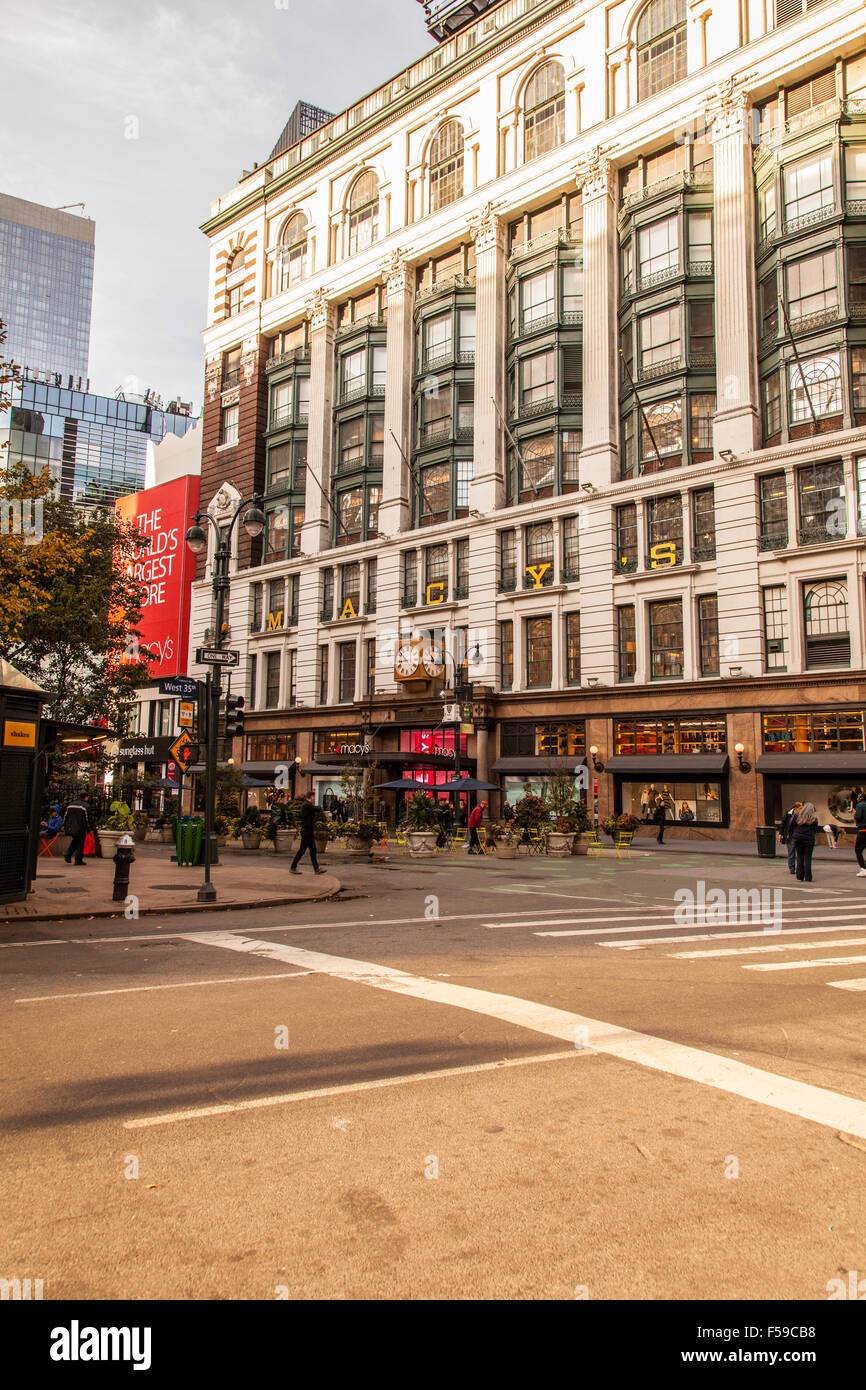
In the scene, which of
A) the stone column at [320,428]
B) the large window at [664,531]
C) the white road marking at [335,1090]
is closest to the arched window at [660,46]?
the large window at [664,531]

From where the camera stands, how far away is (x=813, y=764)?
109 ft

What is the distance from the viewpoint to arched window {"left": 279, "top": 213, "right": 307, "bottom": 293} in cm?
6016

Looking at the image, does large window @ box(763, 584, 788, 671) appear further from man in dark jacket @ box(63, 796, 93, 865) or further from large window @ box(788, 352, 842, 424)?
man in dark jacket @ box(63, 796, 93, 865)

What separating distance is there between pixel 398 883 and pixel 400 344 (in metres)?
40.7

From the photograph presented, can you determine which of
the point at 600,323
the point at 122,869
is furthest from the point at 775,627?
the point at 122,869

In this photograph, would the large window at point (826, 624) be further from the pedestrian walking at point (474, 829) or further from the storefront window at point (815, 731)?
the pedestrian walking at point (474, 829)

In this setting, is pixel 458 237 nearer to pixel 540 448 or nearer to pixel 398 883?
pixel 540 448

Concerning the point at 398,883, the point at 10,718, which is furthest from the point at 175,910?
the point at 398,883

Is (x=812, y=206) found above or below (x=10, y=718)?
above

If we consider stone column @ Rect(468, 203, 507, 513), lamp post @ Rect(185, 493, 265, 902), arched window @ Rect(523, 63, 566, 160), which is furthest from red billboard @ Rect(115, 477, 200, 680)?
lamp post @ Rect(185, 493, 265, 902)

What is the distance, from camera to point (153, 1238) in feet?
10.9

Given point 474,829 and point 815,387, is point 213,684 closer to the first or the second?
point 474,829

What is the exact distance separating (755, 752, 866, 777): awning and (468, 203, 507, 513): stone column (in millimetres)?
19569

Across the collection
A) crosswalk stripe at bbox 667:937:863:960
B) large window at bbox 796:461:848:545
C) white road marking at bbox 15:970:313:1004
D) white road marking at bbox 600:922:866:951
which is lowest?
white road marking at bbox 600:922:866:951
